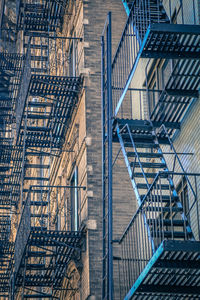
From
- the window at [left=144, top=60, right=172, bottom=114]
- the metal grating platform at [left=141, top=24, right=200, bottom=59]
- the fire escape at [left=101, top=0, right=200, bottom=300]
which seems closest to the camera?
the fire escape at [left=101, top=0, right=200, bottom=300]

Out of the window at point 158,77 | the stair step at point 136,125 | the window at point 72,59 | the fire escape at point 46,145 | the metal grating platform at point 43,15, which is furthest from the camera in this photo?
the metal grating platform at point 43,15

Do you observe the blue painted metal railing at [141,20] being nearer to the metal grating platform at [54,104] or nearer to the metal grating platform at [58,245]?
the metal grating platform at [54,104]

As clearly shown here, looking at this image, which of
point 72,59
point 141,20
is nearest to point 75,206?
point 72,59

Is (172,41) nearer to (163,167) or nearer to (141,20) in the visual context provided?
(141,20)

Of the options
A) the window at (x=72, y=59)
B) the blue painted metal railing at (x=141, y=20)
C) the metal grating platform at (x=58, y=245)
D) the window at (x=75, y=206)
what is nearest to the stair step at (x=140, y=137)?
the blue painted metal railing at (x=141, y=20)

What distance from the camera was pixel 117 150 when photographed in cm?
1880

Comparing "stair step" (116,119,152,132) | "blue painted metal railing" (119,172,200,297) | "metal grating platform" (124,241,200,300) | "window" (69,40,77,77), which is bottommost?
"metal grating platform" (124,241,200,300)

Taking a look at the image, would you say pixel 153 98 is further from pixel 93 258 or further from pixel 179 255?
pixel 179 255

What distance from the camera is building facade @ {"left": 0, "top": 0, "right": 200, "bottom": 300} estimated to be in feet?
41.2

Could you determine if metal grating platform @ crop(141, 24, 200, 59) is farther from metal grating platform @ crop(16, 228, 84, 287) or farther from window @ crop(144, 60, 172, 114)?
metal grating platform @ crop(16, 228, 84, 287)

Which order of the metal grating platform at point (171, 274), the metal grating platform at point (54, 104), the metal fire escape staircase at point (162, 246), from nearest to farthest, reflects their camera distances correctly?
the metal grating platform at point (171, 274), the metal fire escape staircase at point (162, 246), the metal grating platform at point (54, 104)

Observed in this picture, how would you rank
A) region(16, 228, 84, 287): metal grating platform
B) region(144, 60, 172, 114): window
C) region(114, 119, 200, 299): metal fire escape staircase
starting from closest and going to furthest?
region(114, 119, 200, 299): metal fire escape staircase < region(144, 60, 172, 114): window < region(16, 228, 84, 287): metal grating platform

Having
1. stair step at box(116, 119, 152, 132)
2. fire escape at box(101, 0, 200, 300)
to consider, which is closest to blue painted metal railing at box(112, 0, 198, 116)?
fire escape at box(101, 0, 200, 300)

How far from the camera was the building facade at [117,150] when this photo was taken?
1255 cm
